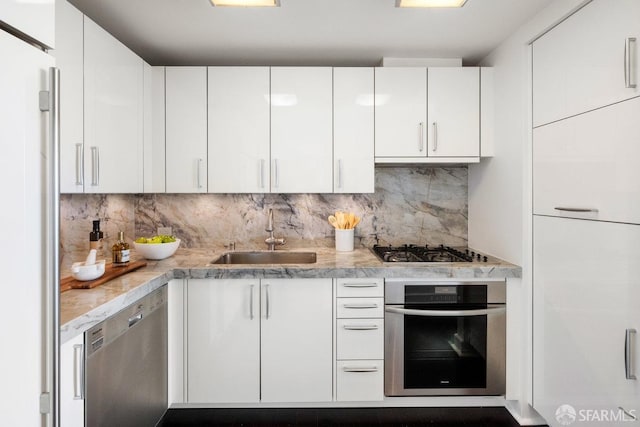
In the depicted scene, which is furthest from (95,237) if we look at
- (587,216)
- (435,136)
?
(587,216)

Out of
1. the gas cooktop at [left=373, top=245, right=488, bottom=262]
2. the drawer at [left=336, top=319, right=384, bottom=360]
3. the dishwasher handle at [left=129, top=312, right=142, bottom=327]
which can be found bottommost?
the drawer at [left=336, top=319, right=384, bottom=360]

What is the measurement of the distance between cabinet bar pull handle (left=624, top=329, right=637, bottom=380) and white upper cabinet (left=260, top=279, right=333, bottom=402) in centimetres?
141

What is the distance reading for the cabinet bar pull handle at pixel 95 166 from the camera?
2018 millimetres

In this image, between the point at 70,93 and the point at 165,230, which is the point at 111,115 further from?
the point at 165,230

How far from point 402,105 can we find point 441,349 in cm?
160

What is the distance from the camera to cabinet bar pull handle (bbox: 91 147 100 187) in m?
2.02

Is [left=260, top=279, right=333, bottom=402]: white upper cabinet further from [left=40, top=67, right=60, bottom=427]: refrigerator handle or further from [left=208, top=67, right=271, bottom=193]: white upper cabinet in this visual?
[left=40, top=67, right=60, bottom=427]: refrigerator handle

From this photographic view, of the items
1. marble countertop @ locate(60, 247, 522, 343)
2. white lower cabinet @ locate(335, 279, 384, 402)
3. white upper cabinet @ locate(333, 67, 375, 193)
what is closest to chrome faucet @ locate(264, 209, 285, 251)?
marble countertop @ locate(60, 247, 522, 343)

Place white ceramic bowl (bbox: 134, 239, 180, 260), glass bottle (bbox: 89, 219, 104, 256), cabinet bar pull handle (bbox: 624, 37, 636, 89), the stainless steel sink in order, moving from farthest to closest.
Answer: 1. the stainless steel sink
2. white ceramic bowl (bbox: 134, 239, 180, 260)
3. glass bottle (bbox: 89, 219, 104, 256)
4. cabinet bar pull handle (bbox: 624, 37, 636, 89)

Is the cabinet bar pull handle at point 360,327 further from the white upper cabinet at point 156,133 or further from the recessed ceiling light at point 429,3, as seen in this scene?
the recessed ceiling light at point 429,3

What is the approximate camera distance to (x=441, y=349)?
8.00 ft

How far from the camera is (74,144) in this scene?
1869 mm

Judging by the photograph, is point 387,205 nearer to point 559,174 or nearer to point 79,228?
point 559,174

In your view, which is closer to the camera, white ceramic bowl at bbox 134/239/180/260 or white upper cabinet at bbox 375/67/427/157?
white ceramic bowl at bbox 134/239/180/260
